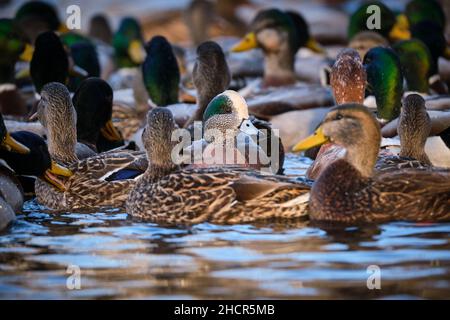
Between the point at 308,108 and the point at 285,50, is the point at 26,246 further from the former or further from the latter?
the point at 285,50

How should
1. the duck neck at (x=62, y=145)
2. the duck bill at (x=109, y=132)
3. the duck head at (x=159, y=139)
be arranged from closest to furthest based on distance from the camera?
the duck head at (x=159, y=139), the duck neck at (x=62, y=145), the duck bill at (x=109, y=132)

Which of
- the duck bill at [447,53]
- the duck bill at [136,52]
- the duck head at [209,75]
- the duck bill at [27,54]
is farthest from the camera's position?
the duck bill at [136,52]

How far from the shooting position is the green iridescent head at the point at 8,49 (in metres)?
14.6

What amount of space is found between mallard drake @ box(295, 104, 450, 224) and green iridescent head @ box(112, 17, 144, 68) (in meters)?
9.61

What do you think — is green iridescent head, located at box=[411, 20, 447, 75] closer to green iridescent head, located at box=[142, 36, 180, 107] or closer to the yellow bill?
the yellow bill

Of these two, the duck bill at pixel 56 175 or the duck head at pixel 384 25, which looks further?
the duck head at pixel 384 25

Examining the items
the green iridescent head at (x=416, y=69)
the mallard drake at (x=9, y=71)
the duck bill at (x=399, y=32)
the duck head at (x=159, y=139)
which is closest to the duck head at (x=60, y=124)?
the duck head at (x=159, y=139)

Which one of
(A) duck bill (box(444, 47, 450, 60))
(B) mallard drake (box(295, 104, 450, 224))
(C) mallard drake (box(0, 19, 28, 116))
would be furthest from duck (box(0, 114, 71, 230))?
(A) duck bill (box(444, 47, 450, 60))

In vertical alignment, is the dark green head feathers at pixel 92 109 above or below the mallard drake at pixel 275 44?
below

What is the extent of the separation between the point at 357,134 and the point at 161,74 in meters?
5.22

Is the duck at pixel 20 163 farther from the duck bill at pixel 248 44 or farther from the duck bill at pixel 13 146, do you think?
the duck bill at pixel 248 44

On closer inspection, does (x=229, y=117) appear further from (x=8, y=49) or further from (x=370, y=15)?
(x=370, y=15)

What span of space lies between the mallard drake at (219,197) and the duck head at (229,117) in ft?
3.55
